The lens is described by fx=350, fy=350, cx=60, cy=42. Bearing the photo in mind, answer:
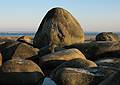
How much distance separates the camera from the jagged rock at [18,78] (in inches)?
363

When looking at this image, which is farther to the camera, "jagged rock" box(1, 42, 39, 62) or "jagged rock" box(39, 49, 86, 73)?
"jagged rock" box(1, 42, 39, 62)

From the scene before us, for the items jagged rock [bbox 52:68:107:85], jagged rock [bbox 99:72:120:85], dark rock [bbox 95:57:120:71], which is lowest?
dark rock [bbox 95:57:120:71]

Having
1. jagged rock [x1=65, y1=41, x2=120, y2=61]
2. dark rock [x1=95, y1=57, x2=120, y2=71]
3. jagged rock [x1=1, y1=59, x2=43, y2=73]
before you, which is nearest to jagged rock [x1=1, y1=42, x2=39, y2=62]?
jagged rock [x1=65, y1=41, x2=120, y2=61]

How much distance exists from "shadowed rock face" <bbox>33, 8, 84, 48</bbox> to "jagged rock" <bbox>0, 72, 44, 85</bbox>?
6.77 m

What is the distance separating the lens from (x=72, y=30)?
16859 millimetres

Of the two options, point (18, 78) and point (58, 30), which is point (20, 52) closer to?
point (18, 78)

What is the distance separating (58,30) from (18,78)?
7.74 metres

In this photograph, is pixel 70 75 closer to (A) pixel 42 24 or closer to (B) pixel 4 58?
(B) pixel 4 58

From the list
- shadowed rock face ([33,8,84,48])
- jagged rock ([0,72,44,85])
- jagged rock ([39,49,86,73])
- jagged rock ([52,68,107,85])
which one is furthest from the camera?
shadowed rock face ([33,8,84,48])

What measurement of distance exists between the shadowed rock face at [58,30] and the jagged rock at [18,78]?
677cm

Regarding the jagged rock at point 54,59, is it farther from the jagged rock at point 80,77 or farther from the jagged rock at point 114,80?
the jagged rock at point 114,80

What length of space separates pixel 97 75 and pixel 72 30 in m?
8.85

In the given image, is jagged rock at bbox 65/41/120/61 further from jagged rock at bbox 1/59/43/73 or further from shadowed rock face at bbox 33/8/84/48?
jagged rock at bbox 1/59/43/73

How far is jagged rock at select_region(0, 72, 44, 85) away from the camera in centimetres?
921
